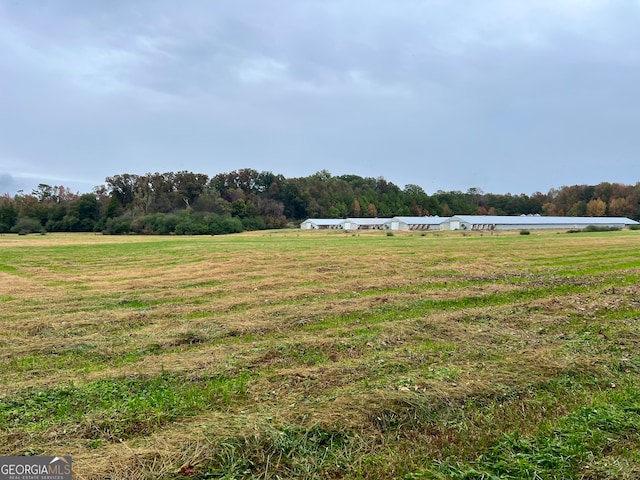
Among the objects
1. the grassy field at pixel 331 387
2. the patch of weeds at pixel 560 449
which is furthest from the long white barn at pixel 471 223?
the patch of weeds at pixel 560 449

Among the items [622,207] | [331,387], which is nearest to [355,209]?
[622,207]

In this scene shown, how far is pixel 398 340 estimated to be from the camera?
270 inches

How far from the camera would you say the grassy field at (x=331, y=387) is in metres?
3.43

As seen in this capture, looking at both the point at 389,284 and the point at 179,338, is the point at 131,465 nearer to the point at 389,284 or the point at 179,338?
the point at 179,338

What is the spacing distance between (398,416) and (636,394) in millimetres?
2971

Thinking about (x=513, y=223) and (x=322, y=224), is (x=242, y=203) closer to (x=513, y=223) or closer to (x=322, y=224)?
(x=322, y=224)

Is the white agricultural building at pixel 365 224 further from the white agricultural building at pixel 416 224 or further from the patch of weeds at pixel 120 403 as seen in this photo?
the patch of weeds at pixel 120 403

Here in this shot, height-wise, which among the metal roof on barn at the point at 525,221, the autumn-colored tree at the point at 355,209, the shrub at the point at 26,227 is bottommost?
the shrub at the point at 26,227

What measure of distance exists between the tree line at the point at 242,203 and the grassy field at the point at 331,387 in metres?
75.1

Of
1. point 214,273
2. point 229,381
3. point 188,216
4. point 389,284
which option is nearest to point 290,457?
point 229,381

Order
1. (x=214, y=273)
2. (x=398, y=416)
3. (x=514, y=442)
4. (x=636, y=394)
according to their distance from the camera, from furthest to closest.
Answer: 1. (x=214, y=273)
2. (x=636, y=394)
3. (x=398, y=416)
4. (x=514, y=442)

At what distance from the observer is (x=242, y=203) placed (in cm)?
9256

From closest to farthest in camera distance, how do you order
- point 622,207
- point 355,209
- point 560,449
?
1. point 560,449
2. point 622,207
3. point 355,209

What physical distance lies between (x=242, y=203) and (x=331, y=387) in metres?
90.4
